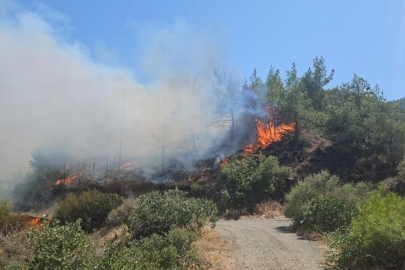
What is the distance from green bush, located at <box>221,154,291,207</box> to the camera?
35344mm

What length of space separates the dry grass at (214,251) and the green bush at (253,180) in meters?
17.4

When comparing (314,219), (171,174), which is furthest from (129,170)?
(314,219)

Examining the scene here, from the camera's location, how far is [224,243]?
631 inches

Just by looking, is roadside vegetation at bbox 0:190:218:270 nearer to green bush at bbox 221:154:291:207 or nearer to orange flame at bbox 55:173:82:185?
green bush at bbox 221:154:291:207

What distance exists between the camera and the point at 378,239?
30.7 ft

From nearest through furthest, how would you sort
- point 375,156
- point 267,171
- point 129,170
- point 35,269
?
point 35,269 < point 267,171 < point 375,156 < point 129,170

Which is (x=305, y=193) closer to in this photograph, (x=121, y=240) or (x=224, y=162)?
(x=121, y=240)

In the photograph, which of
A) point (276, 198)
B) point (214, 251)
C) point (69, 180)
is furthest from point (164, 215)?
point (69, 180)

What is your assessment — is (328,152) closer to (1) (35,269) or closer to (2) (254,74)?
(2) (254,74)

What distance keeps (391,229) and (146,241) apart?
26.2 ft

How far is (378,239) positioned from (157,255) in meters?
6.46

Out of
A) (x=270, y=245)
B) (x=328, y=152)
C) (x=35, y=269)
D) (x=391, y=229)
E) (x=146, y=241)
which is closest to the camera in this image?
(x=35, y=269)

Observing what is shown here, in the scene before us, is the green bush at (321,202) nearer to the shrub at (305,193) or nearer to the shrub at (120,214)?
the shrub at (305,193)

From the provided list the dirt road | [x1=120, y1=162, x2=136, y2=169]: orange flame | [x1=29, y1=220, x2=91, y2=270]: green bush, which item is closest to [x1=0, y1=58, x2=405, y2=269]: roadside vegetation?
[x1=29, y1=220, x2=91, y2=270]: green bush
